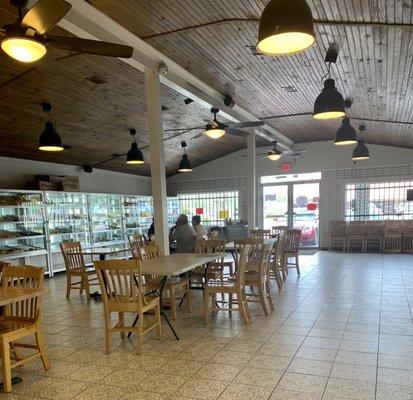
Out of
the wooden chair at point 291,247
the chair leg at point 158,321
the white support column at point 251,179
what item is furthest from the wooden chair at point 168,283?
the white support column at point 251,179

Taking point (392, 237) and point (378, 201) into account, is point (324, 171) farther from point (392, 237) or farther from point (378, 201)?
point (392, 237)

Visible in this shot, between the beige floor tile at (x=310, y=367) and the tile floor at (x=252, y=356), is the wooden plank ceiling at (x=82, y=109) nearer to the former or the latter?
the tile floor at (x=252, y=356)

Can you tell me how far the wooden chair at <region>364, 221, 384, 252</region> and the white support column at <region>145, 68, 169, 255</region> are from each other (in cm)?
714

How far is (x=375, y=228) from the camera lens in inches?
399

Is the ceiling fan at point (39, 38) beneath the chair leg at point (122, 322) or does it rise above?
above

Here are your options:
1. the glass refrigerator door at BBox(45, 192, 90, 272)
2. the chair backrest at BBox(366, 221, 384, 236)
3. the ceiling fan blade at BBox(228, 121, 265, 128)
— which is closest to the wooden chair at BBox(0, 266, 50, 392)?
the ceiling fan blade at BBox(228, 121, 265, 128)

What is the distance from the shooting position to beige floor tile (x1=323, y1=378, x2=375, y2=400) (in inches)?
102

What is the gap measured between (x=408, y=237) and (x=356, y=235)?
1321 mm

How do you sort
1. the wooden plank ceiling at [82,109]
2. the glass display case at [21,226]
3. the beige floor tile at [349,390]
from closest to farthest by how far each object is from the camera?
the beige floor tile at [349,390] → the wooden plank ceiling at [82,109] → the glass display case at [21,226]

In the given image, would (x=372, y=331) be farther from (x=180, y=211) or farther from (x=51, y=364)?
(x=180, y=211)

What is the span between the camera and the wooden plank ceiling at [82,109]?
5.16 m

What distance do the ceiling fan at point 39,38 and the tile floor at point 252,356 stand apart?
2.66 metres

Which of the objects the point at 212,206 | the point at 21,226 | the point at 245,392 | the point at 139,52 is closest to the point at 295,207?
the point at 212,206

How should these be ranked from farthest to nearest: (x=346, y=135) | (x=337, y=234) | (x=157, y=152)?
1. (x=337, y=234)
2. (x=346, y=135)
3. (x=157, y=152)
